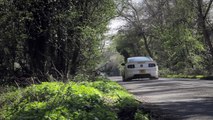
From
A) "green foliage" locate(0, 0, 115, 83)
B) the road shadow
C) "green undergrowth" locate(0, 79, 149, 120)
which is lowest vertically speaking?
the road shadow

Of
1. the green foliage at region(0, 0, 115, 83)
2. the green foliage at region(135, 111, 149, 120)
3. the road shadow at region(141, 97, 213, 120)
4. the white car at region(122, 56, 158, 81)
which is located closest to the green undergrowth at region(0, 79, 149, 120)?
the green foliage at region(135, 111, 149, 120)

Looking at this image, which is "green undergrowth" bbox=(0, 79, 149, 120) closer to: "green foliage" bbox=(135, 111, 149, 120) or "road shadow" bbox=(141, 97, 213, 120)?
"green foliage" bbox=(135, 111, 149, 120)

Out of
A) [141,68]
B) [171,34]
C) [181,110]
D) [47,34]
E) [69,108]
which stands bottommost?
[181,110]

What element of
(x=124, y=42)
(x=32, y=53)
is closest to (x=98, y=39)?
(x=32, y=53)

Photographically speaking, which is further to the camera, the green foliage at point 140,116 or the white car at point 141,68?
the white car at point 141,68

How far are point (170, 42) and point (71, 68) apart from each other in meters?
25.4

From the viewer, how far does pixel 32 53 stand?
17578 millimetres

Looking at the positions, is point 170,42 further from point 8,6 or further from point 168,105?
point 168,105

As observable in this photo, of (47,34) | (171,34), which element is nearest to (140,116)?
(47,34)

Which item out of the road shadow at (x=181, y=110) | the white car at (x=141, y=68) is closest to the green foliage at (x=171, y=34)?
the white car at (x=141, y=68)

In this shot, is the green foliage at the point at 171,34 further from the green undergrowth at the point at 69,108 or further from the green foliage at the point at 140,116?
the green foliage at the point at 140,116

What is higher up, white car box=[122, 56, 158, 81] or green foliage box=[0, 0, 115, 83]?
green foliage box=[0, 0, 115, 83]

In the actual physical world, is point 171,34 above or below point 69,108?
above

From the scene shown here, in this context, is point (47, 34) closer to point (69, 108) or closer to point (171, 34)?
point (69, 108)
